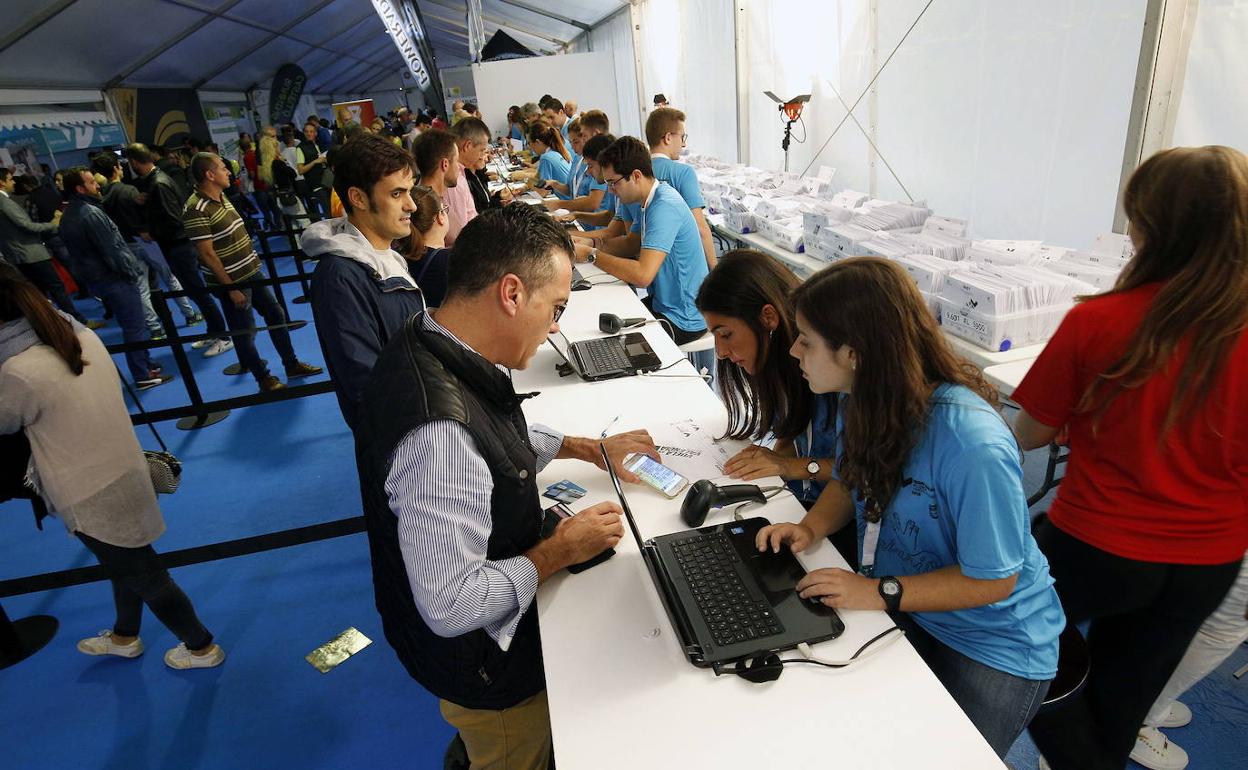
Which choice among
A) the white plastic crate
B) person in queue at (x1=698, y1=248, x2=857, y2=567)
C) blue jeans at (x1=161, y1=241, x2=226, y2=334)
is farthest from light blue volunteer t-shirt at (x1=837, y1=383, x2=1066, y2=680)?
blue jeans at (x1=161, y1=241, x2=226, y2=334)

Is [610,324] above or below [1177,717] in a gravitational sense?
above

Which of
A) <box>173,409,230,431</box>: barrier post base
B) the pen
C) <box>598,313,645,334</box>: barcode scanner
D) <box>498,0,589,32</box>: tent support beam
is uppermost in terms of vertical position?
<box>498,0,589,32</box>: tent support beam

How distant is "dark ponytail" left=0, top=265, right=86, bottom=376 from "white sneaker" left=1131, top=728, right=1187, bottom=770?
9.78ft

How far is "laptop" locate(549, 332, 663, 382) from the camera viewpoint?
2.21 metres

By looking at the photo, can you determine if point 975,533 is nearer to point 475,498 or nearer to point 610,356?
point 475,498

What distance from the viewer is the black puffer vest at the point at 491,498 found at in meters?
1.01

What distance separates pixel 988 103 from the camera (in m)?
3.08

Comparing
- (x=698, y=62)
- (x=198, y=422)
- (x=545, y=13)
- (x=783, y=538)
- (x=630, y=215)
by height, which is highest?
(x=545, y=13)

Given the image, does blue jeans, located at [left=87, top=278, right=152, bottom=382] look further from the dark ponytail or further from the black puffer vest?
the black puffer vest

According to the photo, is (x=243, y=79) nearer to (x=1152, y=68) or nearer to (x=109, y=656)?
(x=109, y=656)

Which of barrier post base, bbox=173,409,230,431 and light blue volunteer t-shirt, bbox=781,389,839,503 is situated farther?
barrier post base, bbox=173,409,230,431

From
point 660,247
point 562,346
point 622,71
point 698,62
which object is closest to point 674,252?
point 660,247

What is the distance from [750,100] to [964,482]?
5.75m

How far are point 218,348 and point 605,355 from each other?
4.62 m
